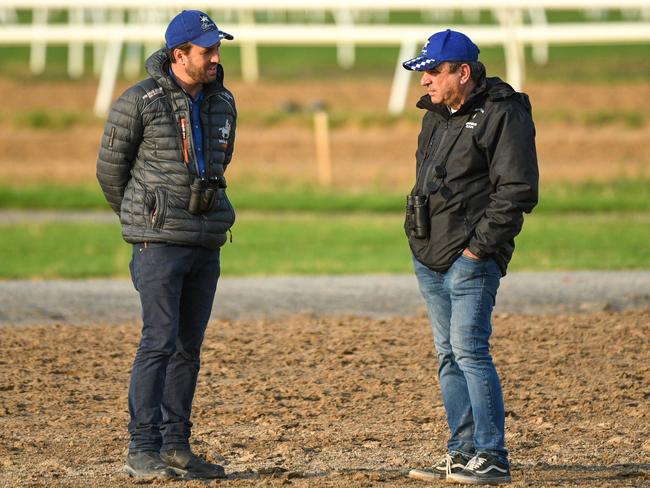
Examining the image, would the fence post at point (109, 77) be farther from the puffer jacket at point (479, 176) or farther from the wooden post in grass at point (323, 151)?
the puffer jacket at point (479, 176)

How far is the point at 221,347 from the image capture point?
10.2m

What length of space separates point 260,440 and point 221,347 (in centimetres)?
266

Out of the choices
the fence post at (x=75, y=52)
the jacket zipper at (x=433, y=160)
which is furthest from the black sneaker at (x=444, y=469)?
the fence post at (x=75, y=52)

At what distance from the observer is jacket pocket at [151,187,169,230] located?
647cm


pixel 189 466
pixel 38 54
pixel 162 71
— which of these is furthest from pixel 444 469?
→ pixel 38 54

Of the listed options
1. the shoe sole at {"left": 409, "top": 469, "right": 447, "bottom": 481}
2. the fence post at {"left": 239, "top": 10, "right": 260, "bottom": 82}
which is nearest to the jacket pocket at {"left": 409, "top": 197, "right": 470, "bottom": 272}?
the shoe sole at {"left": 409, "top": 469, "right": 447, "bottom": 481}

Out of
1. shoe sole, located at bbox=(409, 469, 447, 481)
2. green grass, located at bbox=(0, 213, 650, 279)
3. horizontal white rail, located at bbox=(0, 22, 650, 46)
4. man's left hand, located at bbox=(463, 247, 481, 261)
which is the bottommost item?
green grass, located at bbox=(0, 213, 650, 279)

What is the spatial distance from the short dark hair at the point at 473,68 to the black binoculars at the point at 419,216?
595 mm

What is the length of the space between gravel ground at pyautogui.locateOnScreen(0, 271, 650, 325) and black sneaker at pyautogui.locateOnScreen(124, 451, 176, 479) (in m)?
4.90

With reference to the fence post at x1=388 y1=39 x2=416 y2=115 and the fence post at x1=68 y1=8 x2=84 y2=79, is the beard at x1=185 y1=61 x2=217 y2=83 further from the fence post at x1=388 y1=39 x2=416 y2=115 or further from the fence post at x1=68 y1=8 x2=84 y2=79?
the fence post at x1=68 y1=8 x2=84 y2=79

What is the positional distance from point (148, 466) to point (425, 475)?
4.36 ft

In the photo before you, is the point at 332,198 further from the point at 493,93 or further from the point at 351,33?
the point at 493,93

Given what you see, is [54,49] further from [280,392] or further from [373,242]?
[280,392]

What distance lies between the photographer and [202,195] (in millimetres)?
6469
